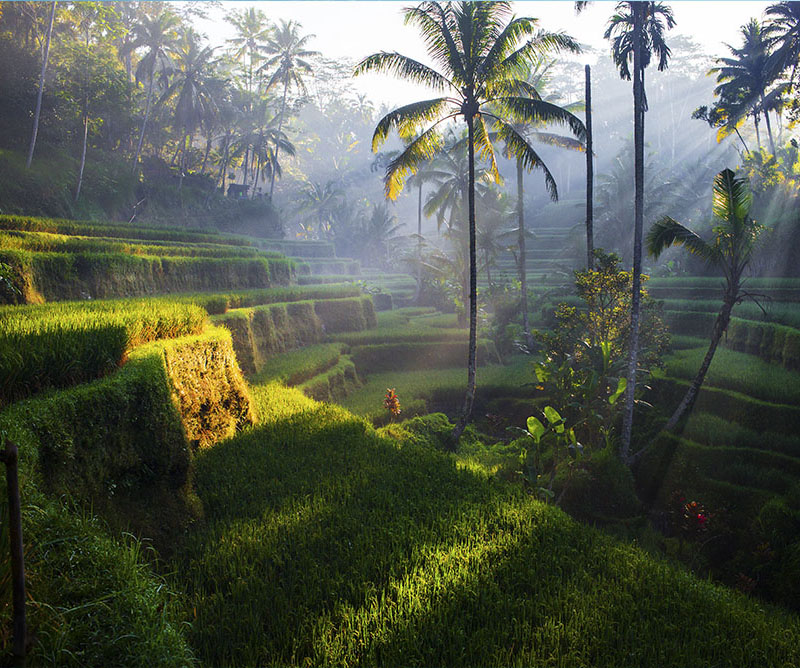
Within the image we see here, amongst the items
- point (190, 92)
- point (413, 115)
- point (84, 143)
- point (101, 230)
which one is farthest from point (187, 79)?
point (413, 115)

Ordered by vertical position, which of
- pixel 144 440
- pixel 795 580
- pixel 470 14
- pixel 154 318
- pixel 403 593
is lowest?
pixel 795 580

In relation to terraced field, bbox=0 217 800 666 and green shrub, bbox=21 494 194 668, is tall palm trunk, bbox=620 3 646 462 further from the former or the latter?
green shrub, bbox=21 494 194 668

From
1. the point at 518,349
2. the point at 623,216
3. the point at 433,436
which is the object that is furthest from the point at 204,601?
the point at 623,216

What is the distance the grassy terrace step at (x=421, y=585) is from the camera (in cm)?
404

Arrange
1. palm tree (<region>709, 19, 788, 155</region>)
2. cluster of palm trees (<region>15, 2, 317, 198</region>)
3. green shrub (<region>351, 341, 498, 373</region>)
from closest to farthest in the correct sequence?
green shrub (<region>351, 341, 498, 373</region>) < palm tree (<region>709, 19, 788, 155</region>) < cluster of palm trees (<region>15, 2, 317, 198</region>)

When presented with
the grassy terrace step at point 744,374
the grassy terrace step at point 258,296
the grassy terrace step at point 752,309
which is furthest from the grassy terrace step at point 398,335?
the grassy terrace step at point 744,374

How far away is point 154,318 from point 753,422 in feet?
40.6

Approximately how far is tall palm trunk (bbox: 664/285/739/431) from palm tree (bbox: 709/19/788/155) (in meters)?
15.0

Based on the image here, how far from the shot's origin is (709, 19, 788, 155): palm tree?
19.8 m

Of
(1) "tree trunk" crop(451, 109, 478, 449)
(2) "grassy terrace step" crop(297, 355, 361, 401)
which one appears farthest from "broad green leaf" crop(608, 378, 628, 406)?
(2) "grassy terrace step" crop(297, 355, 361, 401)

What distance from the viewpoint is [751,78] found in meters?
20.7

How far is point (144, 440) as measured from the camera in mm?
5359

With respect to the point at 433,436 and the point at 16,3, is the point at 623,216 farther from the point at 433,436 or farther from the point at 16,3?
the point at 16,3

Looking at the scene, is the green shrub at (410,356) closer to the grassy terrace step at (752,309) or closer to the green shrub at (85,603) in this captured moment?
the grassy terrace step at (752,309)
